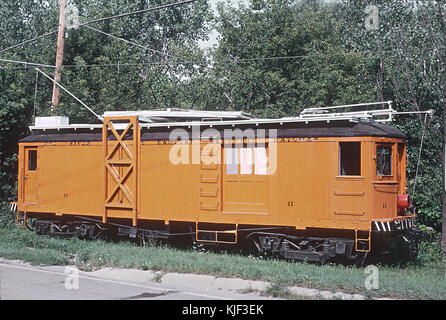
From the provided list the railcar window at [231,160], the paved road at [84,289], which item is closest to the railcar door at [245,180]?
the railcar window at [231,160]

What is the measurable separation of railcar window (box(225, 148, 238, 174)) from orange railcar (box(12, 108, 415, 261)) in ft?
0.09

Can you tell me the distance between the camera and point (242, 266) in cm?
1260

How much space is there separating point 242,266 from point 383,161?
14.9ft

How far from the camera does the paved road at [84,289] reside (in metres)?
9.77

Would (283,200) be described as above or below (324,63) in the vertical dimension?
below

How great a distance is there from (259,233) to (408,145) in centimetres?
740

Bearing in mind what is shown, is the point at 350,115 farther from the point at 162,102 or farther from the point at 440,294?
the point at 162,102

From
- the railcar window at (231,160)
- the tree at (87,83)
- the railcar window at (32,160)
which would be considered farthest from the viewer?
the tree at (87,83)

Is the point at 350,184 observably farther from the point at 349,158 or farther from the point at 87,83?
the point at 87,83

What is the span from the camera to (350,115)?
46.0ft

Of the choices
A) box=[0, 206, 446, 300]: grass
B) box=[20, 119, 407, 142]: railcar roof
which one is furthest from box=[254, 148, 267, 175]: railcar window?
box=[0, 206, 446, 300]: grass

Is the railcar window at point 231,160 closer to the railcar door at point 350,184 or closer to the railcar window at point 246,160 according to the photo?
the railcar window at point 246,160

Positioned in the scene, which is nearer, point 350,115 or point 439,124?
point 350,115

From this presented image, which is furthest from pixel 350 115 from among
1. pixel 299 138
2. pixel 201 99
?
pixel 201 99
